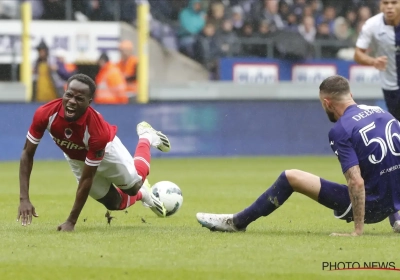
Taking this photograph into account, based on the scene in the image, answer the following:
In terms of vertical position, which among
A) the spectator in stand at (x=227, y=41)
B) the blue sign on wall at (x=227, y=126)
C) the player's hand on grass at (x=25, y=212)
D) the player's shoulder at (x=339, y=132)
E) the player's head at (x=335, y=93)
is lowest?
the blue sign on wall at (x=227, y=126)

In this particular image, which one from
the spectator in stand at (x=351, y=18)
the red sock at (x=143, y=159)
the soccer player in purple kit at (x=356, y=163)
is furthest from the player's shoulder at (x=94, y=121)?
the spectator in stand at (x=351, y=18)

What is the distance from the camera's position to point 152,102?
20297 mm

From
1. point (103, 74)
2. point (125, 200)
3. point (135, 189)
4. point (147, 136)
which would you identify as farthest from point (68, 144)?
point (103, 74)

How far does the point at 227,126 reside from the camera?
20.6 metres

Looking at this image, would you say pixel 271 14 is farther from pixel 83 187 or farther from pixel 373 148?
pixel 373 148

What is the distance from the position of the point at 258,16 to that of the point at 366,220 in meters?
16.4

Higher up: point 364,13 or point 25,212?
point 25,212

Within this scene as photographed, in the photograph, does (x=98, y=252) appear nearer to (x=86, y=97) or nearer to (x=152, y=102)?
(x=86, y=97)

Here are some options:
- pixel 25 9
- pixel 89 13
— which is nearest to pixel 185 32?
pixel 89 13

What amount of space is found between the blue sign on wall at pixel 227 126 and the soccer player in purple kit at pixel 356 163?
1233cm

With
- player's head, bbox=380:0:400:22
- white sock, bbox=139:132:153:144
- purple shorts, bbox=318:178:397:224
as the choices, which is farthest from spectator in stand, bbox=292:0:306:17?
purple shorts, bbox=318:178:397:224

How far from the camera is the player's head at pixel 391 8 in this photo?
34.9 ft

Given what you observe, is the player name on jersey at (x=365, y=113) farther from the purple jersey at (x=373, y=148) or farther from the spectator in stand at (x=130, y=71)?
the spectator in stand at (x=130, y=71)

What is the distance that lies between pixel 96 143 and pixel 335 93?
212 centimetres
